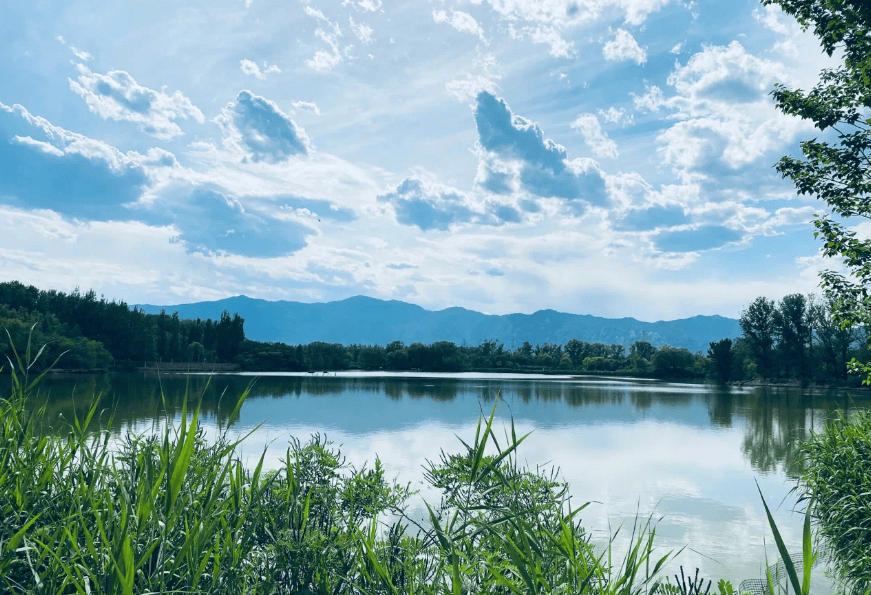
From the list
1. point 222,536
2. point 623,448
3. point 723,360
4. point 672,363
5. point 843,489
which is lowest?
point 623,448

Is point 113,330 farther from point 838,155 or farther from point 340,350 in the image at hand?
point 838,155

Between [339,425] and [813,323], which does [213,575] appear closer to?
[339,425]

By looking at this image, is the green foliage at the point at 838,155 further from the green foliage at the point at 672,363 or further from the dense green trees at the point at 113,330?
the green foliage at the point at 672,363

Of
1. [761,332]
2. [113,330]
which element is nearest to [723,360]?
[761,332]

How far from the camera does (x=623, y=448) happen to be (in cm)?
2094

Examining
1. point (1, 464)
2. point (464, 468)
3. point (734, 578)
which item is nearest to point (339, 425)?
point (734, 578)

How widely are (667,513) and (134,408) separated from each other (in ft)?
81.1

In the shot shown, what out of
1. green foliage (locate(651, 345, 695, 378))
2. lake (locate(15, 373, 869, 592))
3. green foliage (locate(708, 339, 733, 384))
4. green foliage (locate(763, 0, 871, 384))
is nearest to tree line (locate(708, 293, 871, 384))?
green foliage (locate(708, 339, 733, 384))

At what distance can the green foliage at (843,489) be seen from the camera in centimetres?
683

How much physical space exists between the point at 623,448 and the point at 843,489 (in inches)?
536

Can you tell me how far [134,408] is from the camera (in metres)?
27.0

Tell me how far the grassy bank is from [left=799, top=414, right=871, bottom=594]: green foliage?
4.64 meters

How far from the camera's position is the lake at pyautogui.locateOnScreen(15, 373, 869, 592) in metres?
10.9

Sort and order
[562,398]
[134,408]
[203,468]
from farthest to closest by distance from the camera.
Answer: [562,398] < [134,408] < [203,468]
